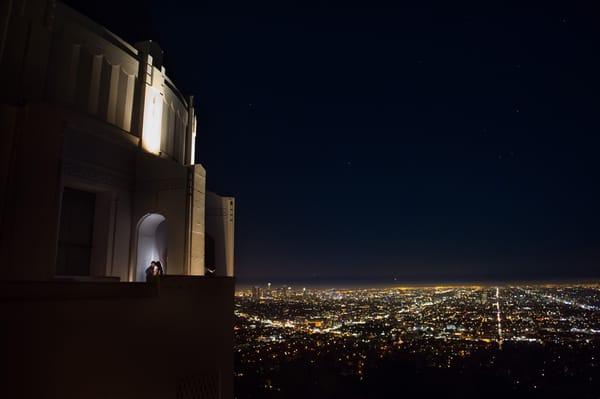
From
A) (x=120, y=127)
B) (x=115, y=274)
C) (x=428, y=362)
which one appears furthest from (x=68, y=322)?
(x=428, y=362)

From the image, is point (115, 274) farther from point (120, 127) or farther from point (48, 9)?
point (48, 9)

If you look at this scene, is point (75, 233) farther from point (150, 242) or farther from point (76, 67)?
point (76, 67)

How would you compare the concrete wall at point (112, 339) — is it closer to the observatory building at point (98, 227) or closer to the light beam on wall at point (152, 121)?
the observatory building at point (98, 227)

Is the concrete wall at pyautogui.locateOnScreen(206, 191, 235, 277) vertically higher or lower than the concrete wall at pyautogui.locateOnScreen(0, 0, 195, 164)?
lower

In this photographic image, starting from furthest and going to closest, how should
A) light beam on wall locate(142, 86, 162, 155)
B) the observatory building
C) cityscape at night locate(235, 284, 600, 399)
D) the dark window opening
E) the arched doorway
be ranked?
cityscape at night locate(235, 284, 600, 399), light beam on wall locate(142, 86, 162, 155), the arched doorway, the dark window opening, the observatory building

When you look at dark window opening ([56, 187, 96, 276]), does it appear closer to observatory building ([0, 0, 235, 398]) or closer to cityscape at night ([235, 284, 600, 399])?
observatory building ([0, 0, 235, 398])

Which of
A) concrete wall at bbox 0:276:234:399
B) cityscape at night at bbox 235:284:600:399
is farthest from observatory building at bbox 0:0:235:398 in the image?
cityscape at night at bbox 235:284:600:399

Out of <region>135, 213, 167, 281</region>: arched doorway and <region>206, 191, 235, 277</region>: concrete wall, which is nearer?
<region>135, 213, 167, 281</region>: arched doorway
